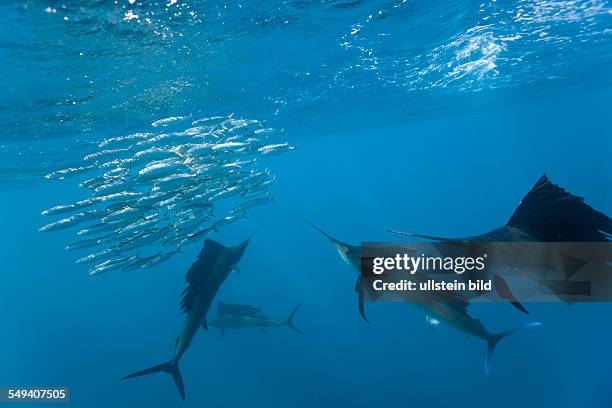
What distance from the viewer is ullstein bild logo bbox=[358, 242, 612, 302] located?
224 cm

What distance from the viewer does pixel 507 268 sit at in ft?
7.41

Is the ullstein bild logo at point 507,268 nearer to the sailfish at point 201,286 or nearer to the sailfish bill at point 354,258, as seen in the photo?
the sailfish bill at point 354,258

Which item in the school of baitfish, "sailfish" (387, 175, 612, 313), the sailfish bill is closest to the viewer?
"sailfish" (387, 175, 612, 313)

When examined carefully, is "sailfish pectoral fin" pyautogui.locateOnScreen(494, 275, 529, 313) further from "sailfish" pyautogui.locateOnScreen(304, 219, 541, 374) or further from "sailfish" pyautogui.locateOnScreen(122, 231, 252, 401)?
"sailfish" pyautogui.locateOnScreen(122, 231, 252, 401)

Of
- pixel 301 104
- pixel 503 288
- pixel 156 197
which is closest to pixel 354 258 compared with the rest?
pixel 503 288

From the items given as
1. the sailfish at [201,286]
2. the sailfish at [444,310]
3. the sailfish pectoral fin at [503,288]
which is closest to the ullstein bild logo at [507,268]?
the sailfish pectoral fin at [503,288]

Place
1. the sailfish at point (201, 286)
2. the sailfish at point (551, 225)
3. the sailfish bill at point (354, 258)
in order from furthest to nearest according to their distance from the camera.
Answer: the sailfish at point (201, 286)
the sailfish bill at point (354, 258)
the sailfish at point (551, 225)

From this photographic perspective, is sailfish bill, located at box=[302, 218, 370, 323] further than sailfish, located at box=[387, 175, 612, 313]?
Yes

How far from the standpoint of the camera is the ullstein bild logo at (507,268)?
7.35ft

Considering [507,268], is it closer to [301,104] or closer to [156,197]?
[156,197]

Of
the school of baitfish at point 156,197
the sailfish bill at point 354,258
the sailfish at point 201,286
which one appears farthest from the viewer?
the school of baitfish at point 156,197

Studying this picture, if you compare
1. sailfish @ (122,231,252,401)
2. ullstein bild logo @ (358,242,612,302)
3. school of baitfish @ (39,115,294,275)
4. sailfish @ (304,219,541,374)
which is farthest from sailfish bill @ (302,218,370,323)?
school of baitfish @ (39,115,294,275)

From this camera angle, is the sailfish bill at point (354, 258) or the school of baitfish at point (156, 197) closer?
the sailfish bill at point (354, 258)

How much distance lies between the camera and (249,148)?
10.6 m
